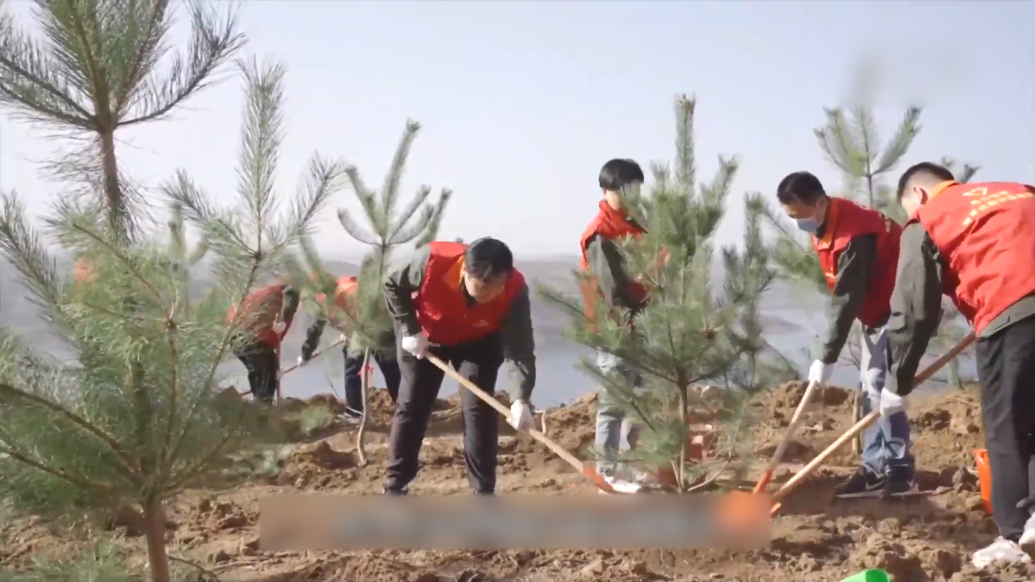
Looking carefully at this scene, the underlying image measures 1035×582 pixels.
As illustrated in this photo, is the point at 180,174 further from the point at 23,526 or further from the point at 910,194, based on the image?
the point at 910,194

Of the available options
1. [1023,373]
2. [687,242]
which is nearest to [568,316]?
[687,242]

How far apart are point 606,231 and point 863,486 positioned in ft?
5.82

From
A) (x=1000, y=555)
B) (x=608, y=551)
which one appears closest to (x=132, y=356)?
(x=608, y=551)

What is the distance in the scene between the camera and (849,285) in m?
3.87

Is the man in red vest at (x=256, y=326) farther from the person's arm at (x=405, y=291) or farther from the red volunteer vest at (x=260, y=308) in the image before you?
the person's arm at (x=405, y=291)

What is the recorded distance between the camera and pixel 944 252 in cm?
311

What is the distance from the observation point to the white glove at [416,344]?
3.91 metres

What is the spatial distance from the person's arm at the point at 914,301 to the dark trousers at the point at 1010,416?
0.65ft

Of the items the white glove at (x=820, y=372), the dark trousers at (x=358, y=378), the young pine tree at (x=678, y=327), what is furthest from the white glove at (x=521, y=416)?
→ the dark trousers at (x=358, y=378)

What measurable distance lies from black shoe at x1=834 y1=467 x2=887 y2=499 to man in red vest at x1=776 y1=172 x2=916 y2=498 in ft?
0.13

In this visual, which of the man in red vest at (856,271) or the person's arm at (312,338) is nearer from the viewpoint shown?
the man in red vest at (856,271)

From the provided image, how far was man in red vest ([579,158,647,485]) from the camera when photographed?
379 cm

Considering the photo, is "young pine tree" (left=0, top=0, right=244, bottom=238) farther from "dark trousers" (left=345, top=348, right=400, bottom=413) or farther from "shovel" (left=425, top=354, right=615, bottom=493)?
"dark trousers" (left=345, top=348, right=400, bottom=413)

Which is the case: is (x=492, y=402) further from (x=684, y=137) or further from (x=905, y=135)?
(x=905, y=135)
